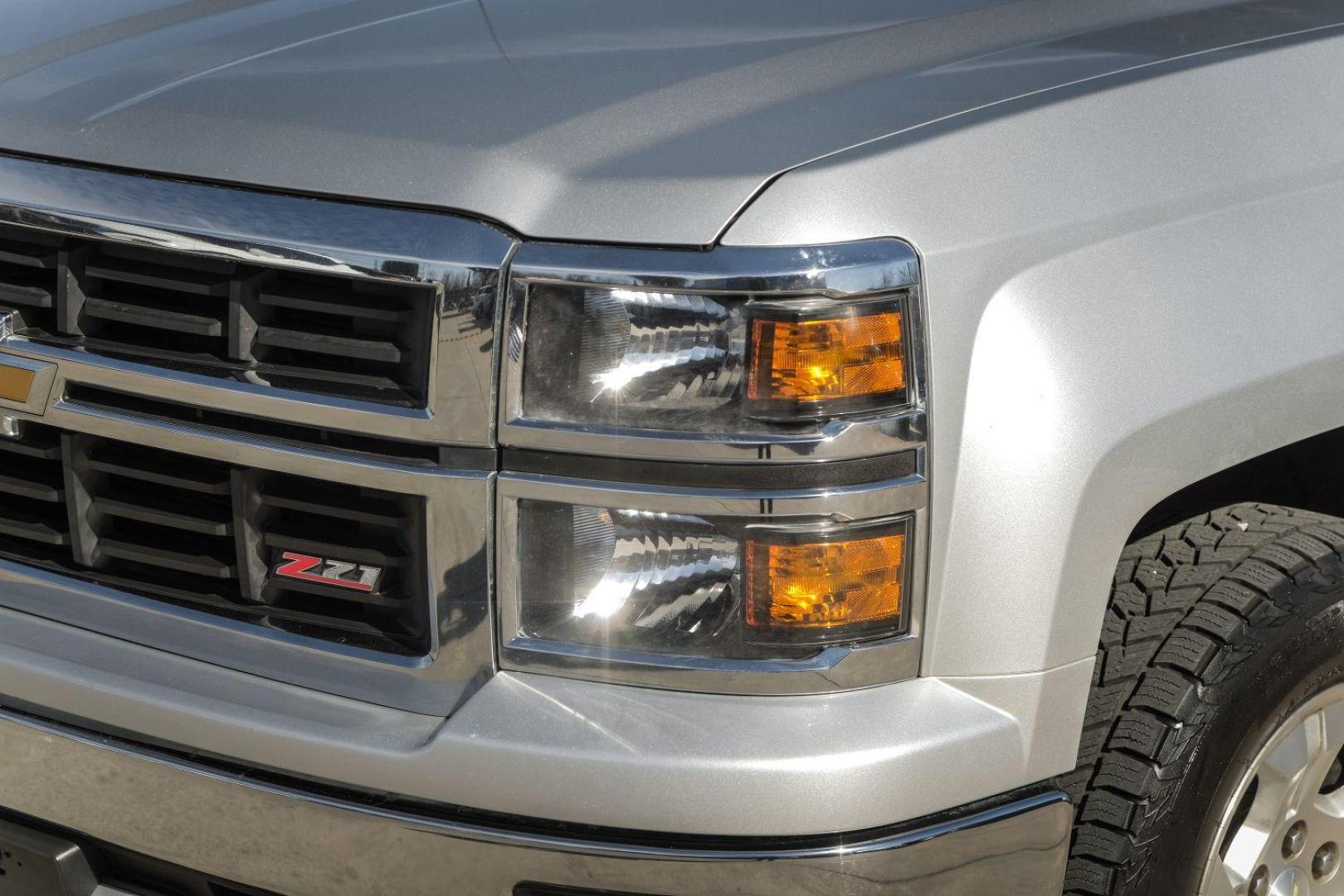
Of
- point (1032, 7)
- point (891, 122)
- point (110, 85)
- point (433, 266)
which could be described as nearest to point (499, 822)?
point (433, 266)

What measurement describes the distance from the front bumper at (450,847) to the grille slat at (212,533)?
0.22 m

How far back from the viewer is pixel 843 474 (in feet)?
5.44

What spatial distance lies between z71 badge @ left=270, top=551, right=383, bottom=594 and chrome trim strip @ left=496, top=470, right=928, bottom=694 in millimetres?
213

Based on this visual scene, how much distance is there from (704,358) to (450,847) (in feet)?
2.15

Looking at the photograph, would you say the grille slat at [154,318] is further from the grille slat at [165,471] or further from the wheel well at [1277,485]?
the wheel well at [1277,485]

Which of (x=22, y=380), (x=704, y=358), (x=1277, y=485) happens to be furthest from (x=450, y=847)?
(x=1277, y=485)

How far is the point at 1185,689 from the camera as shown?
2.00 metres

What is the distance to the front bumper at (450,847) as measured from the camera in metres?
1.67

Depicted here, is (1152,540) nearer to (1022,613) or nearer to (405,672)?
(1022,613)

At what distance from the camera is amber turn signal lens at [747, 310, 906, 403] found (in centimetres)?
164

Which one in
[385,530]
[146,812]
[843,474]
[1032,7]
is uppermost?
[1032,7]

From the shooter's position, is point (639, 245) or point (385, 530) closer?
point (639, 245)

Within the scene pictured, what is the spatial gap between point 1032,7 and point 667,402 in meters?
0.97

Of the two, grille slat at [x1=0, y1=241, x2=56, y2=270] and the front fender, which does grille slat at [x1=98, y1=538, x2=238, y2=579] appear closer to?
grille slat at [x1=0, y1=241, x2=56, y2=270]
